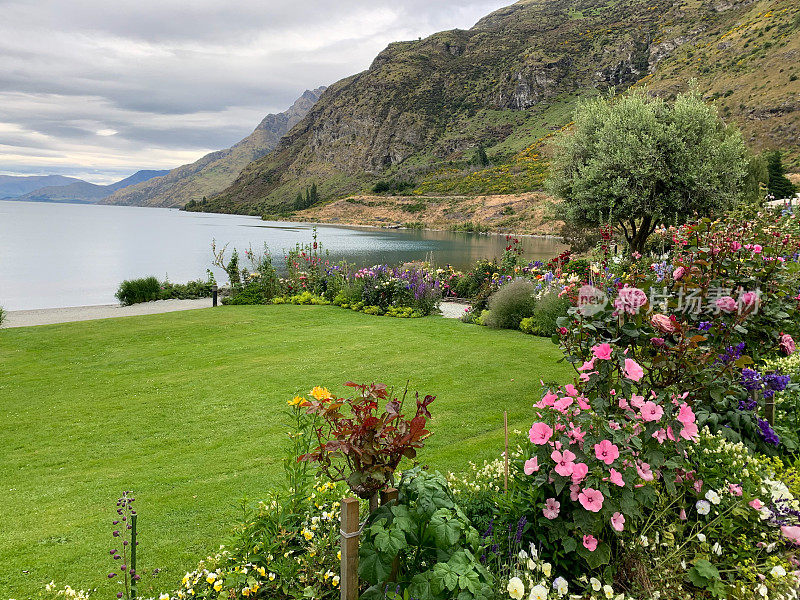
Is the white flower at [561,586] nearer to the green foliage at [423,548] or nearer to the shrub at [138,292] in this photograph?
the green foliage at [423,548]

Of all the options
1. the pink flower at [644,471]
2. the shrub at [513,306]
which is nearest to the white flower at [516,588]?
the pink flower at [644,471]

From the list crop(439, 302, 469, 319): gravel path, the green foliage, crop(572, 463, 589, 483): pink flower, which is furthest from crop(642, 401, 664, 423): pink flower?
crop(439, 302, 469, 319): gravel path

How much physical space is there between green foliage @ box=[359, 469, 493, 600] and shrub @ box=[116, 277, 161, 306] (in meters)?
16.9

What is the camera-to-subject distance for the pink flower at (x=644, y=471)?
216 cm

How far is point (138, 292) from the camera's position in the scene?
16516mm

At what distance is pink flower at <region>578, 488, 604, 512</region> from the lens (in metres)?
2.07

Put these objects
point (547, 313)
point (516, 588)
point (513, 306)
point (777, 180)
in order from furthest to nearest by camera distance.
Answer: point (777, 180), point (513, 306), point (547, 313), point (516, 588)

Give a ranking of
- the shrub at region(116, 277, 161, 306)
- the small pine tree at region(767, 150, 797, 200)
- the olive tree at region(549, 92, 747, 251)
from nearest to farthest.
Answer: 1. the olive tree at region(549, 92, 747, 251)
2. the shrub at region(116, 277, 161, 306)
3. the small pine tree at region(767, 150, 797, 200)

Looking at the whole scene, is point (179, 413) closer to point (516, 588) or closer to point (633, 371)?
point (516, 588)

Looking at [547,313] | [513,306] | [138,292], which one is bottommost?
[138,292]

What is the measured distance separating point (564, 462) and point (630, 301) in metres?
0.96

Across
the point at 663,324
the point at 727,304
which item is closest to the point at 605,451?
the point at 663,324

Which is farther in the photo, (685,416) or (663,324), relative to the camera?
(663,324)

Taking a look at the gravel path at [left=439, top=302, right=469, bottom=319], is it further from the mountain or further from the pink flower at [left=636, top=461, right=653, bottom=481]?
the mountain
